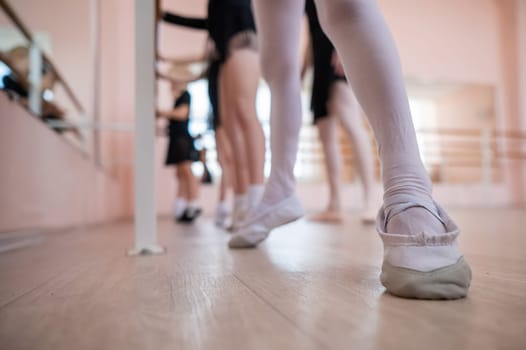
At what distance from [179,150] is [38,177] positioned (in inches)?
42.4

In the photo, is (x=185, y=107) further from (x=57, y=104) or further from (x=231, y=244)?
(x=231, y=244)

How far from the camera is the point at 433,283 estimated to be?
348mm

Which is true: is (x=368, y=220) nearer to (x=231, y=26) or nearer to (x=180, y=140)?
(x=231, y=26)

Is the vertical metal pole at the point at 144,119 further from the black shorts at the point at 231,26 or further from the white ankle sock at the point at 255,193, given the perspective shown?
the black shorts at the point at 231,26

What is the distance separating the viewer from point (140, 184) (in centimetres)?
75

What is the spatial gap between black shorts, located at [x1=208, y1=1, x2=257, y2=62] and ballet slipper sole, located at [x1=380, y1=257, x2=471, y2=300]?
0.96m

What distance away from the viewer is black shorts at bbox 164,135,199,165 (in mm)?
2268

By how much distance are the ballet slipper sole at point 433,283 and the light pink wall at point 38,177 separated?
0.91 meters

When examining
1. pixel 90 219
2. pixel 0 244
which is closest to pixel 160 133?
pixel 90 219

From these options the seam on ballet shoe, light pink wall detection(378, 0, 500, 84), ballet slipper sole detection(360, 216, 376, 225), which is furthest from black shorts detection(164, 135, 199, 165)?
light pink wall detection(378, 0, 500, 84)

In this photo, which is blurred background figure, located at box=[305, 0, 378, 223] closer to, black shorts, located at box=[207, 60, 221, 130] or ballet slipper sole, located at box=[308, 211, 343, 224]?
ballet slipper sole, located at box=[308, 211, 343, 224]

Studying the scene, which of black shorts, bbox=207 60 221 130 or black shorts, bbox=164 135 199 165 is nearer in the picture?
black shorts, bbox=207 60 221 130

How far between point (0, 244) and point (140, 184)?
0.46m

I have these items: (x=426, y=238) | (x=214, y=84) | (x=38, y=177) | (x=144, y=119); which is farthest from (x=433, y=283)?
(x=214, y=84)
